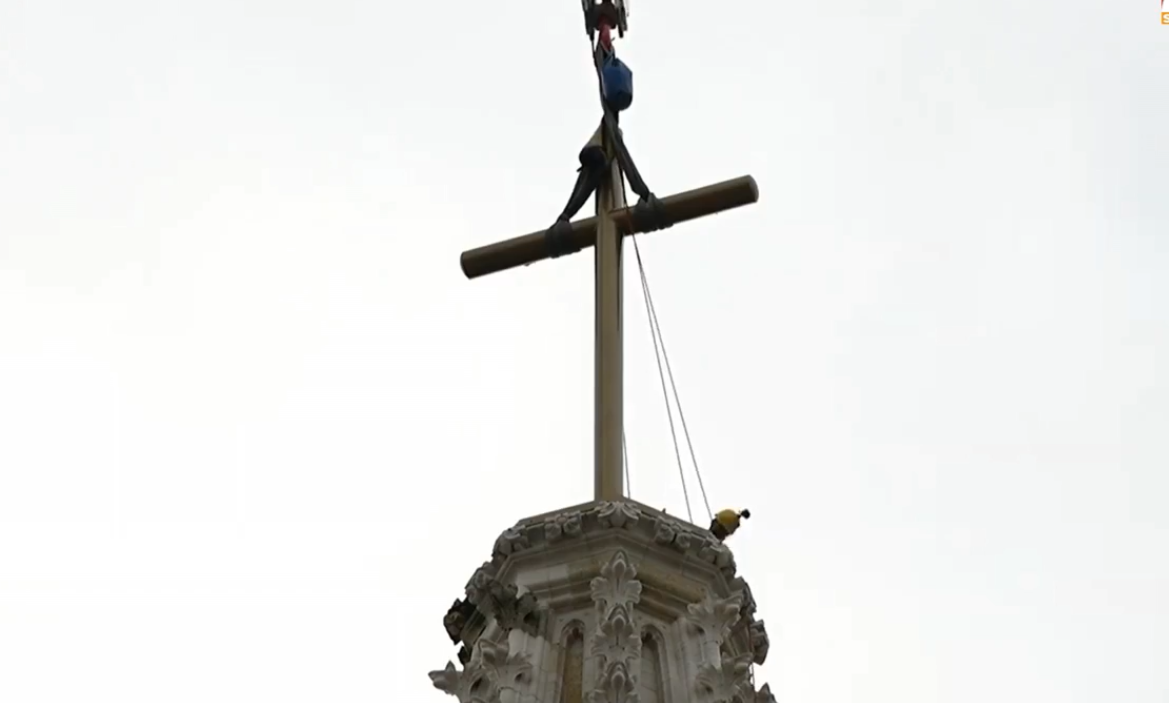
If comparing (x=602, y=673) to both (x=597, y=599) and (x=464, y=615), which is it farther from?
(x=464, y=615)

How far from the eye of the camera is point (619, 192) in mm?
20062

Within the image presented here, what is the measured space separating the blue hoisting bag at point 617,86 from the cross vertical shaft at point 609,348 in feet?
3.01

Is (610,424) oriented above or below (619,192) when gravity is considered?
below

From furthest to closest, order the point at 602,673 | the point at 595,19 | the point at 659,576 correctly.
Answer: the point at 595,19, the point at 659,576, the point at 602,673

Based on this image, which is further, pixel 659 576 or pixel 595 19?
pixel 595 19

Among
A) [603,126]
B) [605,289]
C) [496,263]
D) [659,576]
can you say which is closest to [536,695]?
[659,576]

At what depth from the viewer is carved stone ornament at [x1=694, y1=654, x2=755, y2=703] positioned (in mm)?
14164

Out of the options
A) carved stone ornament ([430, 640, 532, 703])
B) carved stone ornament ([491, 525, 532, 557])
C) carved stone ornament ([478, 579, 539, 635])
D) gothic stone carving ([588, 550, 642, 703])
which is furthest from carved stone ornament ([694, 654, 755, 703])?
carved stone ornament ([491, 525, 532, 557])

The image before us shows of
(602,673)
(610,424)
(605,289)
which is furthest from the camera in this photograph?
(605,289)

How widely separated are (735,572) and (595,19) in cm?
1010

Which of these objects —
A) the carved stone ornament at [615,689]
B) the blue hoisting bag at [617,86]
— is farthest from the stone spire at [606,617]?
the blue hoisting bag at [617,86]

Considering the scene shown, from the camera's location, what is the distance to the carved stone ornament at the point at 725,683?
14164 mm

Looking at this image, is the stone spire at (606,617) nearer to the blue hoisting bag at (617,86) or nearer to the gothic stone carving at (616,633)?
the gothic stone carving at (616,633)

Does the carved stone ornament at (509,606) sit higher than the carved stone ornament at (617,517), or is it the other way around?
the carved stone ornament at (617,517)
